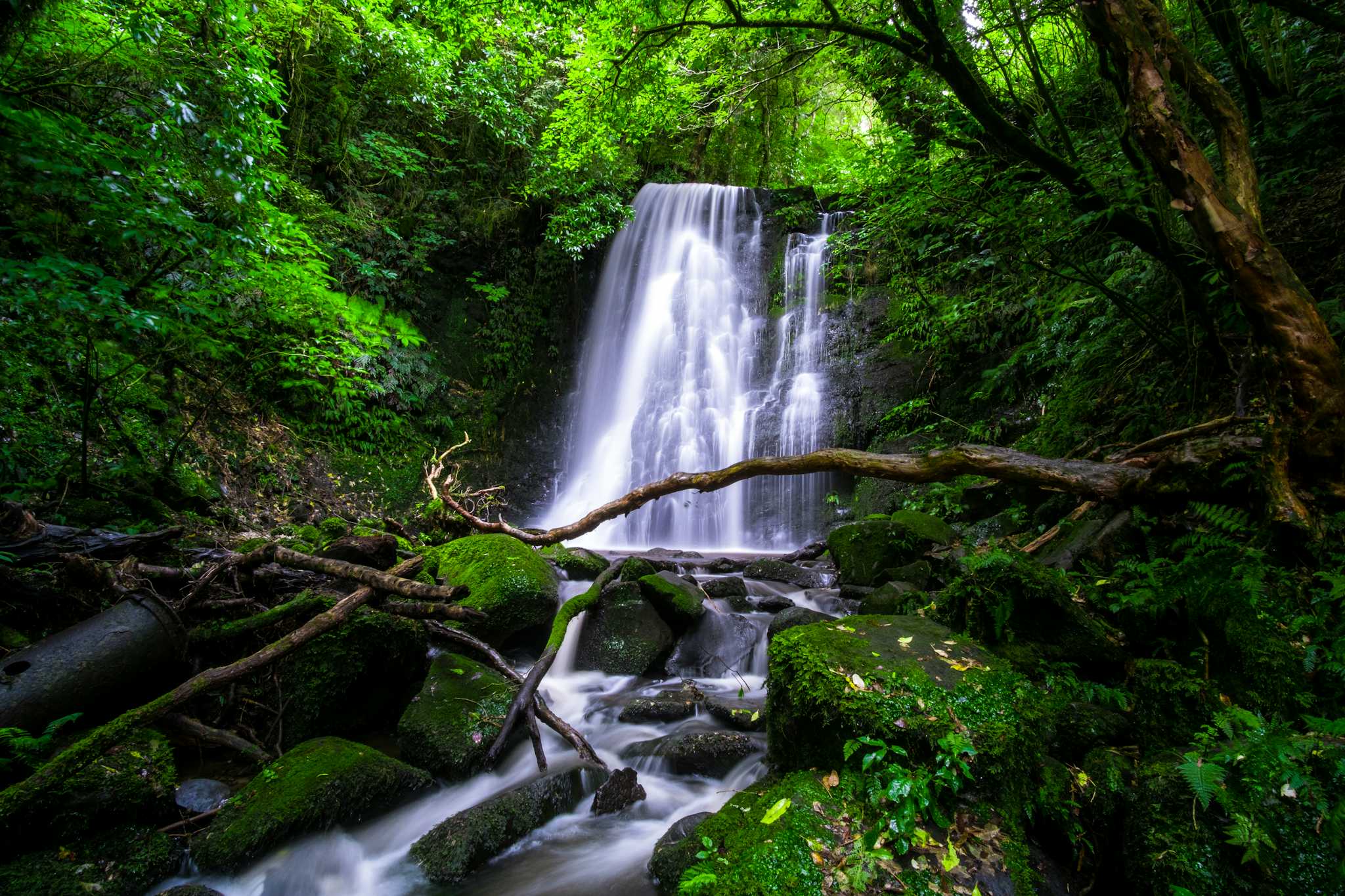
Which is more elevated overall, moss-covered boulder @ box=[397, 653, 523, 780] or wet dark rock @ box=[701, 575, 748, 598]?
wet dark rock @ box=[701, 575, 748, 598]

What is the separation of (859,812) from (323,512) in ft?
27.5

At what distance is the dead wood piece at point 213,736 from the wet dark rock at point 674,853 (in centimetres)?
236

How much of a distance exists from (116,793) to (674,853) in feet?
8.80

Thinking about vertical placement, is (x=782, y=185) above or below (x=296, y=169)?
above

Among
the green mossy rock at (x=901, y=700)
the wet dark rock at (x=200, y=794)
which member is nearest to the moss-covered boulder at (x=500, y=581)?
the wet dark rock at (x=200, y=794)

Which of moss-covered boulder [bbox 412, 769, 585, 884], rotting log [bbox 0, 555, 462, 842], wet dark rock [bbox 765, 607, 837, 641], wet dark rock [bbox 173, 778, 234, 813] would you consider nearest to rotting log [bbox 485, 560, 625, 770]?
moss-covered boulder [bbox 412, 769, 585, 884]

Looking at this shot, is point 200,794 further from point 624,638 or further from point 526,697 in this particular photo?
point 624,638

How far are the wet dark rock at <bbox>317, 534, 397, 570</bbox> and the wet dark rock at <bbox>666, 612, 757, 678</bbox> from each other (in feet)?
9.28

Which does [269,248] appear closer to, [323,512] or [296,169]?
[323,512]

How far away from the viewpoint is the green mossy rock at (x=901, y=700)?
83.7 inches

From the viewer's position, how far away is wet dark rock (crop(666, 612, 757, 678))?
17.8 feet

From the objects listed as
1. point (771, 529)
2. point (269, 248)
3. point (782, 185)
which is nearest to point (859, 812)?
point (269, 248)

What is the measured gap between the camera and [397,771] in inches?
132

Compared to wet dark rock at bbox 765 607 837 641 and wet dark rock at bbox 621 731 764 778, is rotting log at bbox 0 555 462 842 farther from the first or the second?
wet dark rock at bbox 765 607 837 641
